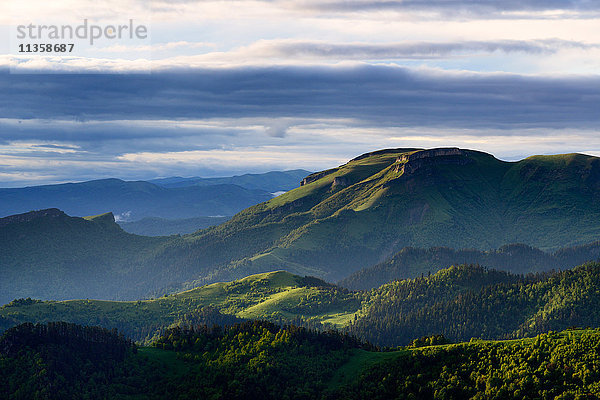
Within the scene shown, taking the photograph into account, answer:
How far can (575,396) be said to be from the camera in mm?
199125
